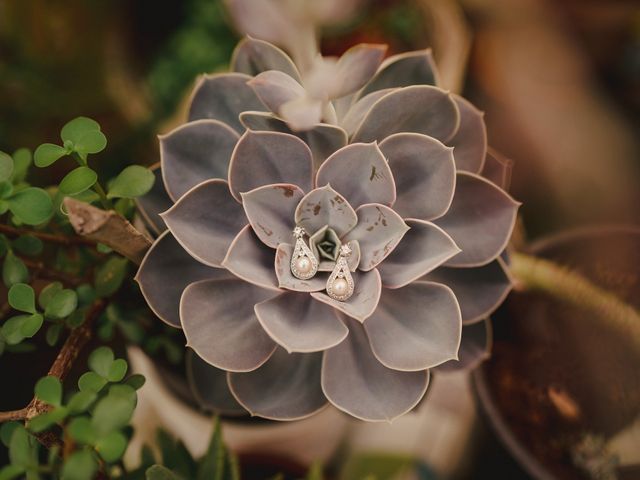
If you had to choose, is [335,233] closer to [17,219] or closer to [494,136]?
[17,219]

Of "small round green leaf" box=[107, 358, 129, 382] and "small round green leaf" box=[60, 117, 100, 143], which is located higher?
"small round green leaf" box=[60, 117, 100, 143]

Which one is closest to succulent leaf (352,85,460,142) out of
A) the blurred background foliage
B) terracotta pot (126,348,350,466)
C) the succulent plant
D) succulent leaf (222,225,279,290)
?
the succulent plant

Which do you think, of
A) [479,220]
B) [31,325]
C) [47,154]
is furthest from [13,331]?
[479,220]

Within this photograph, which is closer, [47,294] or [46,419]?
Result: [46,419]

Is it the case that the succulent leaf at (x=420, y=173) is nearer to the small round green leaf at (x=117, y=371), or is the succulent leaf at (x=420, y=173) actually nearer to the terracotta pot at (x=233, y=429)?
the small round green leaf at (x=117, y=371)

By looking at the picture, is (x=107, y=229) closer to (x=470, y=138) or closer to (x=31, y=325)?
(x=31, y=325)

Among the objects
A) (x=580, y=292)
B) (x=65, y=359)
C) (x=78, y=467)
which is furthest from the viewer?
(x=580, y=292)

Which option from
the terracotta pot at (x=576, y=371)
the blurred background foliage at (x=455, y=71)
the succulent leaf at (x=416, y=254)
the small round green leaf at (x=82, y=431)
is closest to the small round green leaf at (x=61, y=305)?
the small round green leaf at (x=82, y=431)

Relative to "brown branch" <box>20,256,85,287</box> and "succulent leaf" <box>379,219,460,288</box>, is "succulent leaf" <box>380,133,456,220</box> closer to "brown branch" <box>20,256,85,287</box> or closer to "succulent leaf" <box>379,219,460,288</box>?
"succulent leaf" <box>379,219,460,288</box>
